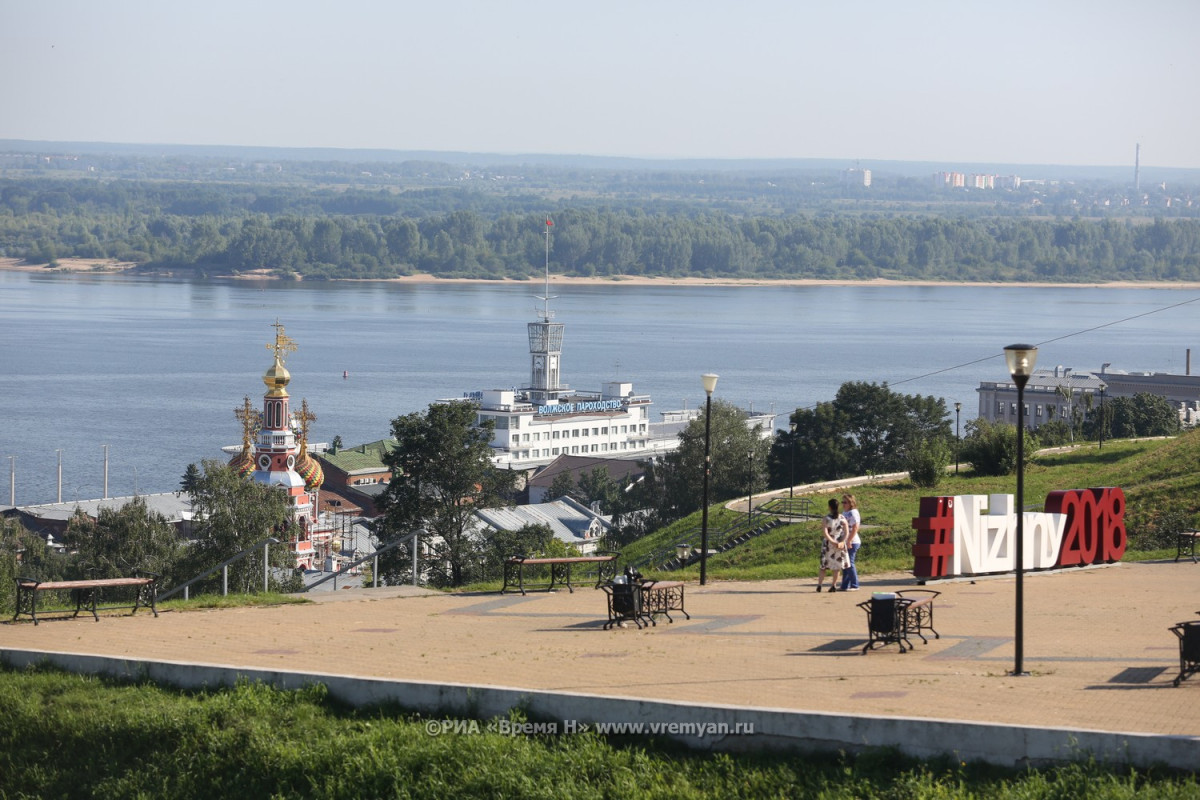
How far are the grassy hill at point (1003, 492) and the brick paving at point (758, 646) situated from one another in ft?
10.7

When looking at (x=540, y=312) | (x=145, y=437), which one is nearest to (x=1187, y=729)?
(x=145, y=437)

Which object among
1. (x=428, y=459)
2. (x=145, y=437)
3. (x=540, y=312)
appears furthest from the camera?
(x=540, y=312)

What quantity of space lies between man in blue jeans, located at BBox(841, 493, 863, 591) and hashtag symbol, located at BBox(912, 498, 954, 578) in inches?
45.2

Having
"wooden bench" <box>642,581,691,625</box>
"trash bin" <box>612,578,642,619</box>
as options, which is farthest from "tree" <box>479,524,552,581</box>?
"trash bin" <box>612,578,642,619</box>

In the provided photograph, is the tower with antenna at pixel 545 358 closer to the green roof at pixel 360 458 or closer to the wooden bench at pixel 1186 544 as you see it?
the green roof at pixel 360 458

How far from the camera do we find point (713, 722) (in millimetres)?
11680

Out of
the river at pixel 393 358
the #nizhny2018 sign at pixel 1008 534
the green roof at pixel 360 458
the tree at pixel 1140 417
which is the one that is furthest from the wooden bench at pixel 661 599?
the river at pixel 393 358

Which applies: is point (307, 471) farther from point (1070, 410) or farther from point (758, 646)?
point (758, 646)

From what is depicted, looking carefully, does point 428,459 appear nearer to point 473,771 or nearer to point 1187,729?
point 473,771

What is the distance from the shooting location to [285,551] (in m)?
31.3

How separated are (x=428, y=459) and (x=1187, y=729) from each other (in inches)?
971

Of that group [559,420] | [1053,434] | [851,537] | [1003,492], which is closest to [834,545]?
[851,537]

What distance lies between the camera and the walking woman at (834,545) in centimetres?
1673

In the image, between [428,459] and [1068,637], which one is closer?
[1068,637]
